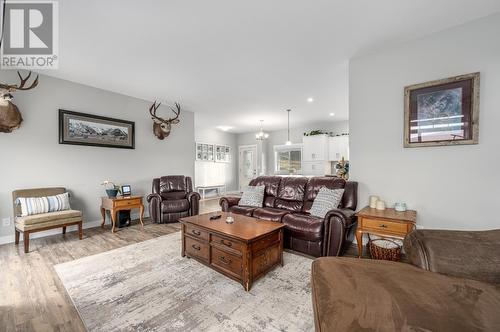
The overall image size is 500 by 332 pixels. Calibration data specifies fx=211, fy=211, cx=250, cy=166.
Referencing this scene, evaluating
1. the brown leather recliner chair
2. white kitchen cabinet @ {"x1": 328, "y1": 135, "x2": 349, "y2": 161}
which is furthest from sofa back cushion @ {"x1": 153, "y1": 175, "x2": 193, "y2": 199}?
white kitchen cabinet @ {"x1": 328, "y1": 135, "x2": 349, "y2": 161}

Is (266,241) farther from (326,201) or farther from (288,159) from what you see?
(288,159)

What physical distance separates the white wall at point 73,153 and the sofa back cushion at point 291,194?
10.5 feet

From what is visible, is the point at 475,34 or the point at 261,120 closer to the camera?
the point at 475,34

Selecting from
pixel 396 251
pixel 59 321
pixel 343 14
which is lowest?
pixel 59 321

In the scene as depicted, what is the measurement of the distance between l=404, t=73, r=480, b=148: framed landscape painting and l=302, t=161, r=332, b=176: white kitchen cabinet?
4.53m

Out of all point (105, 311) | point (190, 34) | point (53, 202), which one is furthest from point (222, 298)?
point (53, 202)

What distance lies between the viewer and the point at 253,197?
3826 mm

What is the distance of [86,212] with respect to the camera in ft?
13.3

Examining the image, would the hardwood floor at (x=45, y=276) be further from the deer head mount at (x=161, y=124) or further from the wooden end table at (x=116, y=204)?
the deer head mount at (x=161, y=124)

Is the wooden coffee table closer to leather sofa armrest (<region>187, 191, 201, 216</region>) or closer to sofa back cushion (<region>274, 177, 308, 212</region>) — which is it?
sofa back cushion (<region>274, 177, 308, 212</region>)

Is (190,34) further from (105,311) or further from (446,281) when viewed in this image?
(446,281)

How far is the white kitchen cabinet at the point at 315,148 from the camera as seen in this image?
711 centimetres

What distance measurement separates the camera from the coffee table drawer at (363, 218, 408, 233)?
2.22 meters

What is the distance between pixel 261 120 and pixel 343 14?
4.96 m
